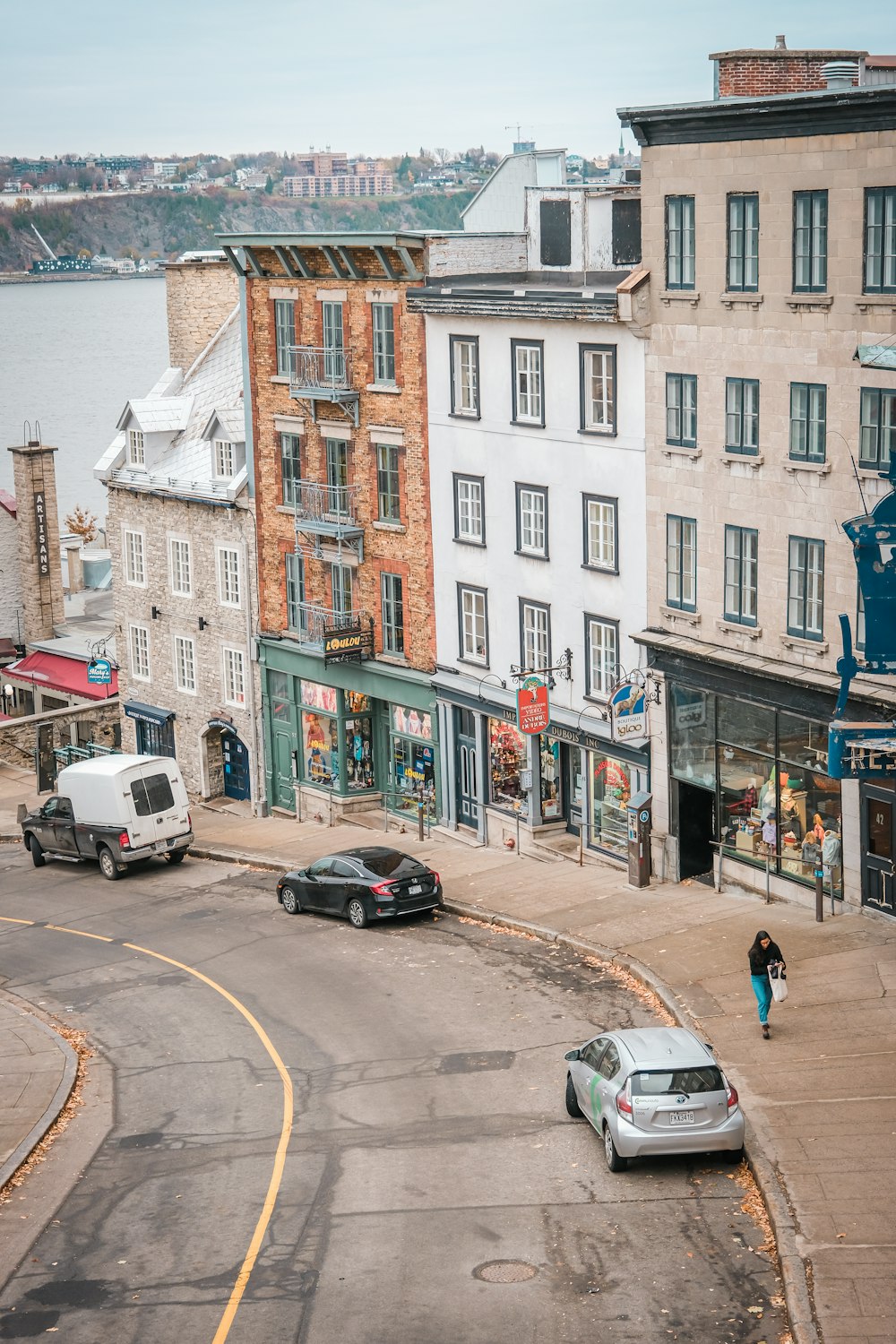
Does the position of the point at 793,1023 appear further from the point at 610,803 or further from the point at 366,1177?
the point at 610,803

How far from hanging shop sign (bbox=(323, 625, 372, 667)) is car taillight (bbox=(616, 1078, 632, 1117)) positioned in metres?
24.8

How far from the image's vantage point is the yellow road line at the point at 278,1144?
1755cm

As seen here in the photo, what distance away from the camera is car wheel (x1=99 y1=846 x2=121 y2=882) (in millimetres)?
41969

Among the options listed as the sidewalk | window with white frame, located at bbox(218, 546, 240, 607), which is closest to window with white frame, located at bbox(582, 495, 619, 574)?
the sidewalk

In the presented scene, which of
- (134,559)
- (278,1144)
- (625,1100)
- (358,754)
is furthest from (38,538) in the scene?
(625,1100)

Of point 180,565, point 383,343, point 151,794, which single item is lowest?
point 151,794

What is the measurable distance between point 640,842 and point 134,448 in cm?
2528

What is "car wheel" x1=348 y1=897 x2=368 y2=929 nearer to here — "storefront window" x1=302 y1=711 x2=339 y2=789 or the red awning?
"storefront window" x1=302 y1=711 x2=339 y2=789

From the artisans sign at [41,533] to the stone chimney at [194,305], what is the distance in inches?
489

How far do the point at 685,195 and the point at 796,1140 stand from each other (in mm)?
18588

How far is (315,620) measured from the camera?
150 feet

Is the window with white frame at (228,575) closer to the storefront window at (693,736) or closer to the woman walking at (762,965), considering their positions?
the storefront window at (693,736)

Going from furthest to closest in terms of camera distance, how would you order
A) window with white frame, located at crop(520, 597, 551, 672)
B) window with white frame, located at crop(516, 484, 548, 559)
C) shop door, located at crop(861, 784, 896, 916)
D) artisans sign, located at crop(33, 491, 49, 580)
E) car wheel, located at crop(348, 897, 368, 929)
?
artisans sign, located at crop(33, 491, 49, 580), window with white frame, located at crop(520, 597, 551, 672), window with white frame, located at crop(516, 484, 548, 559), car wheel, located at crop(348, 897, 368, 929), shop door, located at crop(861, 784, 896, 916)

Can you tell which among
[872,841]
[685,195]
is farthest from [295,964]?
[685,195]
